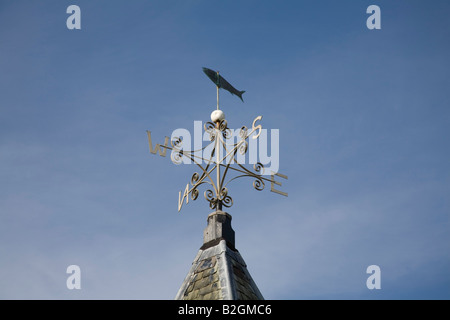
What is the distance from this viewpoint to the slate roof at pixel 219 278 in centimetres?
1068

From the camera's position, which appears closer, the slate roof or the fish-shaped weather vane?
the slate roof

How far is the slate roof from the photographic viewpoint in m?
10.7

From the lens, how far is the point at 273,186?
1328cm

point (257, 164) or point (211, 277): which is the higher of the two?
point (257, 164)

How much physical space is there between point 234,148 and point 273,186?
45.1 inches

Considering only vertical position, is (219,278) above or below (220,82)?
below

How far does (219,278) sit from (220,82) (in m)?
4.35

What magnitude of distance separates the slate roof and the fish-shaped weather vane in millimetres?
3371

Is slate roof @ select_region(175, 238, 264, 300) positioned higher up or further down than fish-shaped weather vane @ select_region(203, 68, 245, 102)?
further down

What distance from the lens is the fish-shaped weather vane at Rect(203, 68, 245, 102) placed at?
1355 cm

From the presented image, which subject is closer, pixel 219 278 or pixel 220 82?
pixel 219 278

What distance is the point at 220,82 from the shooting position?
1372 centimetres
